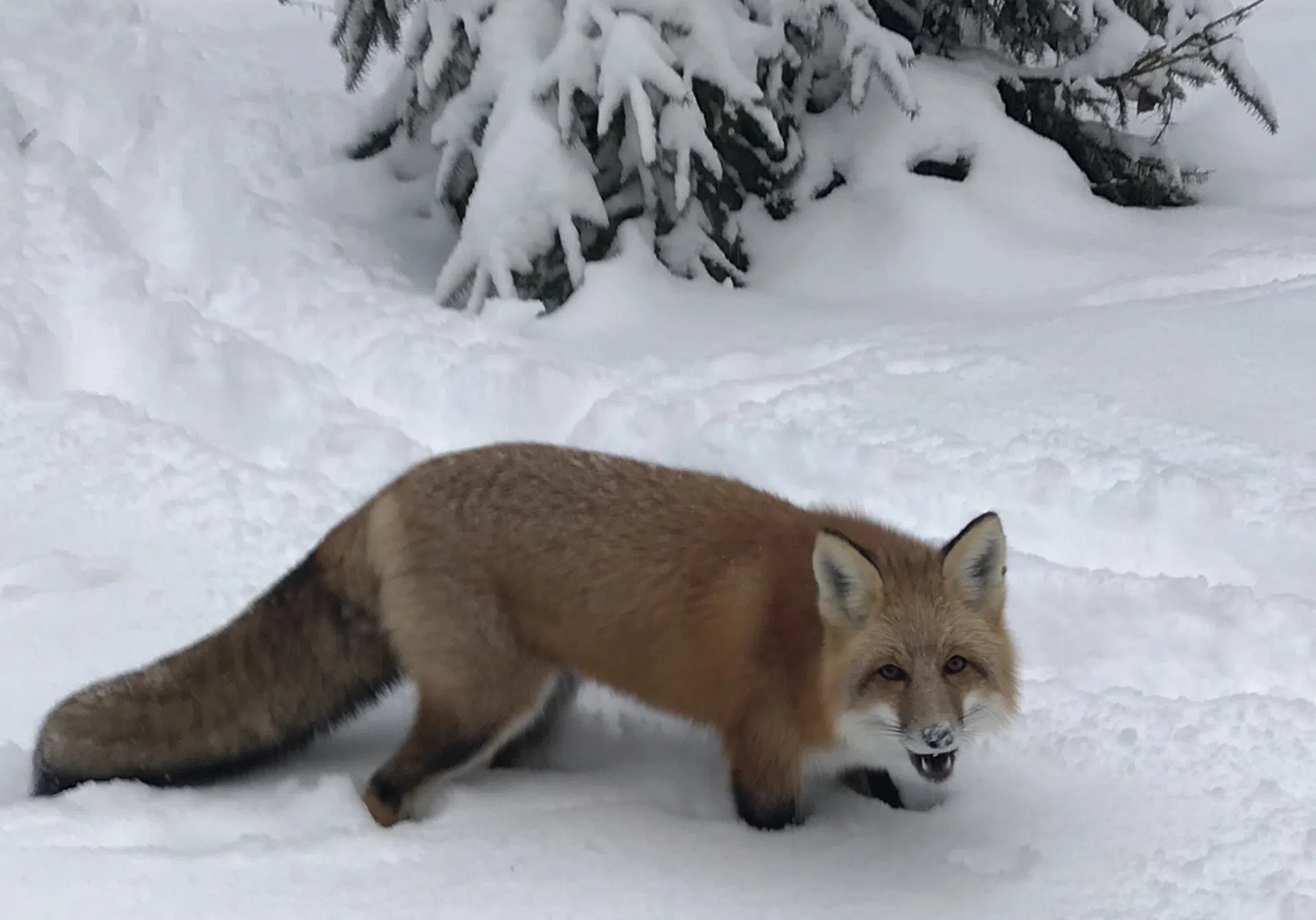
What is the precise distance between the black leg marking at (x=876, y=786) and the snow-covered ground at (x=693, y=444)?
4 cm

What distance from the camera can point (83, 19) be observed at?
25.7 feet

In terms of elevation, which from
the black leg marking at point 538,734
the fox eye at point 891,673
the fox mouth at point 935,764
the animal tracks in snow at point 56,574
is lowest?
the animal tracks in snow at point 56,574

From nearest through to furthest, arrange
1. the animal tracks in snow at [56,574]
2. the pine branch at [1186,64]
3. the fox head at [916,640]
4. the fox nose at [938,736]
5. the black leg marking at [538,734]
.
Result: the fox nose at [938,736] → the fox head at [916,640] → the black leg marking at [538,734] → the animal tracks in snow at [56,574] → the pine branch at [1186,64]

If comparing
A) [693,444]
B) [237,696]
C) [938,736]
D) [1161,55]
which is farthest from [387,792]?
[1161,55]

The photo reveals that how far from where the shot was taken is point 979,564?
2451 mm

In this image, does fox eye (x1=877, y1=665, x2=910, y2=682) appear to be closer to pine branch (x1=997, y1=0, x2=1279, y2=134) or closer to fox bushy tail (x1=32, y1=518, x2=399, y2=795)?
fox bushy tail (x1=32, y1=518, x2=399, y2=795)

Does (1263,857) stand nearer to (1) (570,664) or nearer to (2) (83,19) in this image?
(1) (570,664)

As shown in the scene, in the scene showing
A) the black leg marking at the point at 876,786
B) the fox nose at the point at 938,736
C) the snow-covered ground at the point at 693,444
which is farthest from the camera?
the black leg marking at the point at 876,786

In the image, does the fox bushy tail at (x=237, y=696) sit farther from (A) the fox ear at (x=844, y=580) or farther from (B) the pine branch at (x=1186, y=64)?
(B) the pine branch at (x=1186, y=64)

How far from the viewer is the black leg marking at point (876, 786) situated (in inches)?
111

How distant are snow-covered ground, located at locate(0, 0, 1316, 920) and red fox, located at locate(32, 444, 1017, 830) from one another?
0.13 metres

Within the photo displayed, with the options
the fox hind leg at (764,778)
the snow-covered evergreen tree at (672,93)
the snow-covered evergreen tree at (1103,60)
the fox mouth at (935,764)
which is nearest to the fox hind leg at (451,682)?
the fox hind leg at (764,778)

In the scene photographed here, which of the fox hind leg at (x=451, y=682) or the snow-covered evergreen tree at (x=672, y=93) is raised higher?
the snow-covered evergreen tree at (x=672, y=93)

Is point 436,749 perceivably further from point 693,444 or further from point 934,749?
point 693,444
